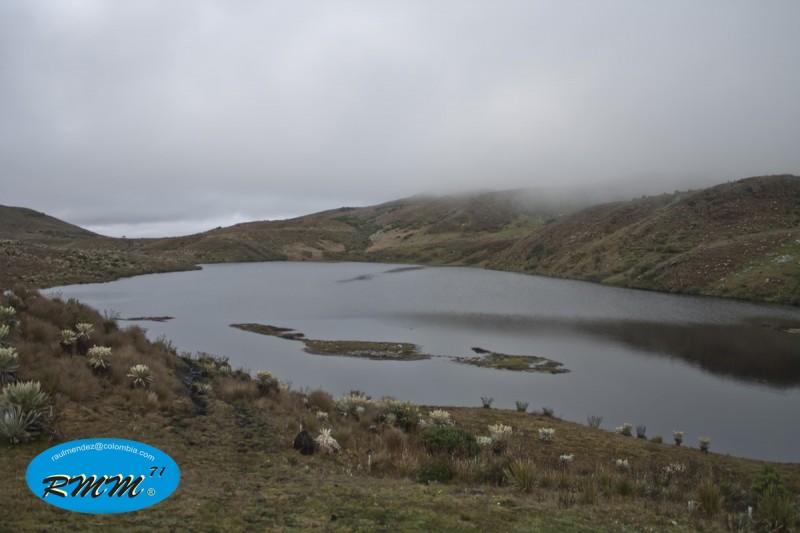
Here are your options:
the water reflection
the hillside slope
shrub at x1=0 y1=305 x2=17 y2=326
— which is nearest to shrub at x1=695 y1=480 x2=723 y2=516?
shrub at x1=0 y1=305 x2=17 y2=326

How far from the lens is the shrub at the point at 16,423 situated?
23.5 feet

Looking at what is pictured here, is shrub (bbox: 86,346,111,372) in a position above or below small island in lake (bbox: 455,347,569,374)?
above

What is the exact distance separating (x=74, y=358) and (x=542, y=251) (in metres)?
104

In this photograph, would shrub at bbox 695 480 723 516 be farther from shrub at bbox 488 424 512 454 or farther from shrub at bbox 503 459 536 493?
shrub at bbox 488 424 512 454

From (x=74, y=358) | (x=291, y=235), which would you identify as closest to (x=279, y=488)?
(x=74, y=358)

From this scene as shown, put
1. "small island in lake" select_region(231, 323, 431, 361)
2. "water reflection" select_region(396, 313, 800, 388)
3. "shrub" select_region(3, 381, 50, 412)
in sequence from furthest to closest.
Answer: "small island in lake" select_region(231, 323, 431, 361) → "water reflection" select_region(396, 313, 800, 388) → "shrub" select_region(3, 381, 50, 412)

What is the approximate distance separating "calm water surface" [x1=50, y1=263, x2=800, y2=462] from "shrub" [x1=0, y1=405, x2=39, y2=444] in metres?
17.3

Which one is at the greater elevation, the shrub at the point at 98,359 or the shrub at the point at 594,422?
the shrub at the point at 98,359

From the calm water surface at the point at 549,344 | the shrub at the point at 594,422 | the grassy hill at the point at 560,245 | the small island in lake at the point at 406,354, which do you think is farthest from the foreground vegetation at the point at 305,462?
the grassy hill at the point at 560,245

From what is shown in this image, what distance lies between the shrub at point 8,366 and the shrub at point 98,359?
2022mm

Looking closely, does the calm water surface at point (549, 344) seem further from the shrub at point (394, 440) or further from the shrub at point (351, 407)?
the shrub at point (394, 440)

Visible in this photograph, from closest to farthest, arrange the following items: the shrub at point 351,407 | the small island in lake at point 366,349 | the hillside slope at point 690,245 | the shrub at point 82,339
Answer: the shrub at point 82,339 < the shrub at point 351,407 < the small island in lake at point 366,349 < the hillside slope at point 690,245

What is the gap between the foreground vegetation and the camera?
235 inches

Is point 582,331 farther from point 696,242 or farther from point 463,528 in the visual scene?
point 696,242
